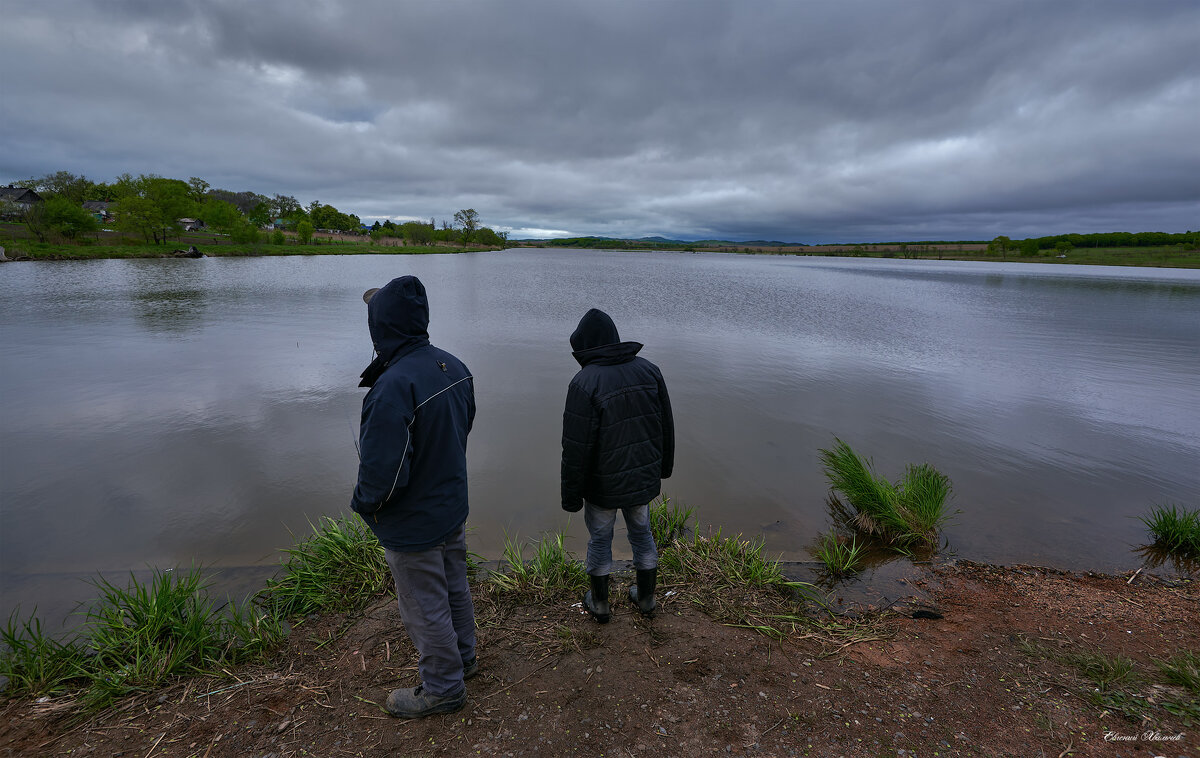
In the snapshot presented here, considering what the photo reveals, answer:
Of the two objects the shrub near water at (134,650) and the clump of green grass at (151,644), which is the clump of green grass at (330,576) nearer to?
the shrub near water at (134,650)

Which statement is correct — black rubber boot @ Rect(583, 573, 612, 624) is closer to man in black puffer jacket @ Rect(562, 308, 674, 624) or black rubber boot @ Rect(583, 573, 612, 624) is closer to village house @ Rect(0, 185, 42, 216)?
man in black puffer jacket @ Rect(562, 308, 674, 624)

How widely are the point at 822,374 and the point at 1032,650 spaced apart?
10.4m

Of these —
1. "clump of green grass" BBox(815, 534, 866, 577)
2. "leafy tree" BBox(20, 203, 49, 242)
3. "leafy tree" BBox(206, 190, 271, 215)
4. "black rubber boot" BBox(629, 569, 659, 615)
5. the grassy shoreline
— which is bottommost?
"clump of green grass" BBox(815, 534, 866, 577)

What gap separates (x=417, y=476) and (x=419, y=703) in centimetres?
149

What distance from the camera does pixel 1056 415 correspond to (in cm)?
1092

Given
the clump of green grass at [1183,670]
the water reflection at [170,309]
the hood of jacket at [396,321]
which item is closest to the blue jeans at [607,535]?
the hood of jacket at [396,321]

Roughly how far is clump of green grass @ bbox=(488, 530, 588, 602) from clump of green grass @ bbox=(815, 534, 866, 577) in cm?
264

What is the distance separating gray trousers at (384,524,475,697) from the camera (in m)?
3.07

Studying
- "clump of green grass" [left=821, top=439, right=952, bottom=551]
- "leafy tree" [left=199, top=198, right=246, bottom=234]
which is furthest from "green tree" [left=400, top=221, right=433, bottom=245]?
"clump of green grass" [left=821, top=439, right=952, bottom=551]

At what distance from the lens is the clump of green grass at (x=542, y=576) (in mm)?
4633

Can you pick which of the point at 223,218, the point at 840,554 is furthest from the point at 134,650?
the point at 223,218

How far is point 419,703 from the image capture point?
3.22 m

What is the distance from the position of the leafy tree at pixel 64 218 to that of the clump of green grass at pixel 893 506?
72328 millimetres

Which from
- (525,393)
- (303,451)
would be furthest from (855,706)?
(525,393)
